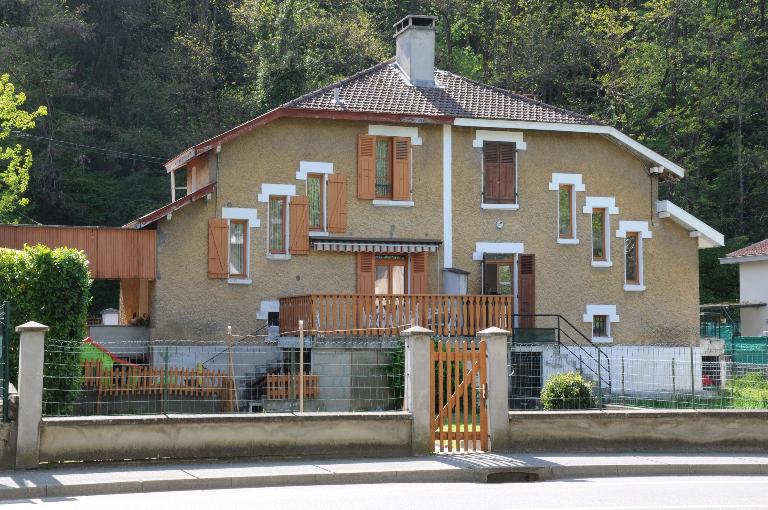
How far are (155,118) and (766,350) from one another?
33.0 metres

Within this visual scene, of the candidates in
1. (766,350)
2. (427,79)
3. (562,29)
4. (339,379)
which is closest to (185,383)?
(339,379)

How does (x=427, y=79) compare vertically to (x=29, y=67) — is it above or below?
below

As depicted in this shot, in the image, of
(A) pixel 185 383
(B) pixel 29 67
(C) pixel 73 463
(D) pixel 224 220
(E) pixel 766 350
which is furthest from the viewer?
(B) pixel 29 67

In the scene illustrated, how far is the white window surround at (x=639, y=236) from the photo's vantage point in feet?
108

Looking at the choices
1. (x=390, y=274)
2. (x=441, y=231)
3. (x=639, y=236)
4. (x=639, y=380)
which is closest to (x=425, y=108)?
(x=441, y=231)

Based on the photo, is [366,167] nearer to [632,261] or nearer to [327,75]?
[632,261]

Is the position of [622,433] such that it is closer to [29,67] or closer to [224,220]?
[224,220]

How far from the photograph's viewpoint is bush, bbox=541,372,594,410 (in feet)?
72.0

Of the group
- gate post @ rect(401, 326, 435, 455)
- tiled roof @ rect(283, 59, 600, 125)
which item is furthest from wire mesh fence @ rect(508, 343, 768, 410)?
tiled roof @ rect(283, 59, 600, 125)

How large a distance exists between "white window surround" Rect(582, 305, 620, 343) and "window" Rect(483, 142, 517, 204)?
3726 millimetres

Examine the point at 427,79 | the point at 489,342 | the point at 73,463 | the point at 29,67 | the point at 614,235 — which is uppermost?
the point at 29,67

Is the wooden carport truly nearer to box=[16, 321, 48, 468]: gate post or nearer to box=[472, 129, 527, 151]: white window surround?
box=[472, 129, 527, 151]: white window surround

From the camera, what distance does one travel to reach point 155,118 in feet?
182

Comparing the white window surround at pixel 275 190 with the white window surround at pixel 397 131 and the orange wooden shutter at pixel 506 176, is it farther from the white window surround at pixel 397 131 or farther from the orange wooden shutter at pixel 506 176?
the orange wooden shutter at pixel 506 176
